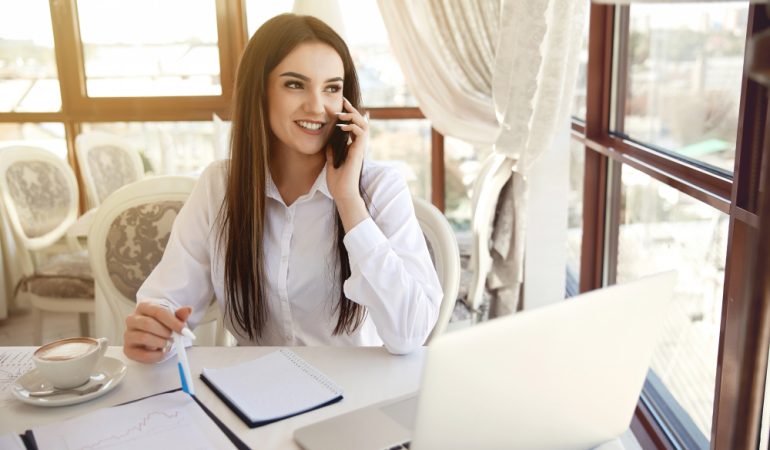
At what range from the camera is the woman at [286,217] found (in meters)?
1.44

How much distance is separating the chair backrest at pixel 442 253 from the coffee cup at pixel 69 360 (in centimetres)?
72

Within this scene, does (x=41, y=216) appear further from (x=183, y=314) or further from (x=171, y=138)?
(x=183, y=314)

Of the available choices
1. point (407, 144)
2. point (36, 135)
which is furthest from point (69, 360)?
point (36, 135)

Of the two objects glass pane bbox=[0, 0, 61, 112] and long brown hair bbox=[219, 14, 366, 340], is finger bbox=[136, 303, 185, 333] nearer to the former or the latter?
long brown hair bbox=[219, 14, 366, 340]

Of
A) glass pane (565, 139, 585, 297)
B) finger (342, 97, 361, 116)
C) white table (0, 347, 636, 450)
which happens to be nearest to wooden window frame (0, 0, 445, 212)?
glass pane (565, 139, 585, 297)

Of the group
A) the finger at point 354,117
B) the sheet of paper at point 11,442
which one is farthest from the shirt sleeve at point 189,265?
the sheet of paper at point 11,442

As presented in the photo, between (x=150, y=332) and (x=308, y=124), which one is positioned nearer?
(x=150, y=332)

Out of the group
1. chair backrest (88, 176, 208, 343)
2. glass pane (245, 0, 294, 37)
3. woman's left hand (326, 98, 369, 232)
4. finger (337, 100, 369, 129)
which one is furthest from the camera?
glass pane (245, 0, 294, 37)

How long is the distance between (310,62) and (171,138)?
111 inches

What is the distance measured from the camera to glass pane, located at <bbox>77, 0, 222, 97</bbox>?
3949 millimetres

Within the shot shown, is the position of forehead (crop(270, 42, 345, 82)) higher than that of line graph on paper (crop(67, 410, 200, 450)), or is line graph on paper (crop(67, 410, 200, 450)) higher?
forehead (crop(270, 42, 345, 82))

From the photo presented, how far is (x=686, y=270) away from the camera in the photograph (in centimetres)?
207

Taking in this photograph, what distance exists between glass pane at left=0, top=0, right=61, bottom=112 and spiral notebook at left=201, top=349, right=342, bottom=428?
3.50 meters

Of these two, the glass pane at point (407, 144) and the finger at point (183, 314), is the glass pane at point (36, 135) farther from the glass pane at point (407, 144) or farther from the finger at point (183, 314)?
the finger at point (183, 314)
